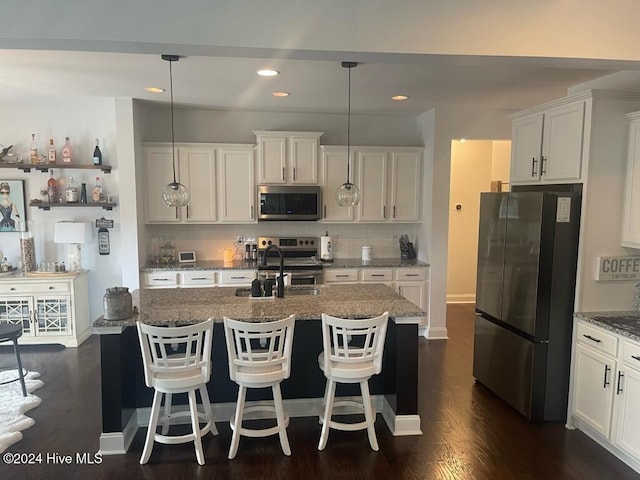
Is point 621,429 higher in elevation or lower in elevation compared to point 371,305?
lower

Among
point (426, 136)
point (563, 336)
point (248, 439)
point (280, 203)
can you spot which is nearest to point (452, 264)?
point (426, 136)

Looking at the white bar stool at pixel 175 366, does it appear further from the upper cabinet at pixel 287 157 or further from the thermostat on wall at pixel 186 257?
the upper cabinet at pixel 287 157

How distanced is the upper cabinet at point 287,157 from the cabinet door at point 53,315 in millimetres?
2555

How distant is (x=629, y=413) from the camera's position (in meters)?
2.75

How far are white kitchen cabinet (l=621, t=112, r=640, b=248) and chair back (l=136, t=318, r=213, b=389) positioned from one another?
2.99 meters

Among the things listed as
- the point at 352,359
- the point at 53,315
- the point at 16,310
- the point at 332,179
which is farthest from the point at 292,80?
the point at 16,310

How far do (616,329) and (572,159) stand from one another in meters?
1.24

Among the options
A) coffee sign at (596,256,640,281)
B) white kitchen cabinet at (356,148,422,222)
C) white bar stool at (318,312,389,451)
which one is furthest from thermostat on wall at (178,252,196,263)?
coffee sign at (596,256,640,281)

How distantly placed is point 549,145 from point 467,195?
3.60 metres

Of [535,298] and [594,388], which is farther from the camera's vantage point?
[535,298]

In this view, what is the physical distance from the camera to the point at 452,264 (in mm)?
7094

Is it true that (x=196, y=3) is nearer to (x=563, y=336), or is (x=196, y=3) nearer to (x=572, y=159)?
(x=572, y=159)

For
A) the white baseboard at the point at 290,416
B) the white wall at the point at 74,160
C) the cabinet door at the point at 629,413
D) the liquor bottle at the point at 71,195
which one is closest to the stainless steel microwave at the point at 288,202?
the white wall at the point at 74,160

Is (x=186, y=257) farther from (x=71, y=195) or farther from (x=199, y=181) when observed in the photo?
(x=71, y=195)
